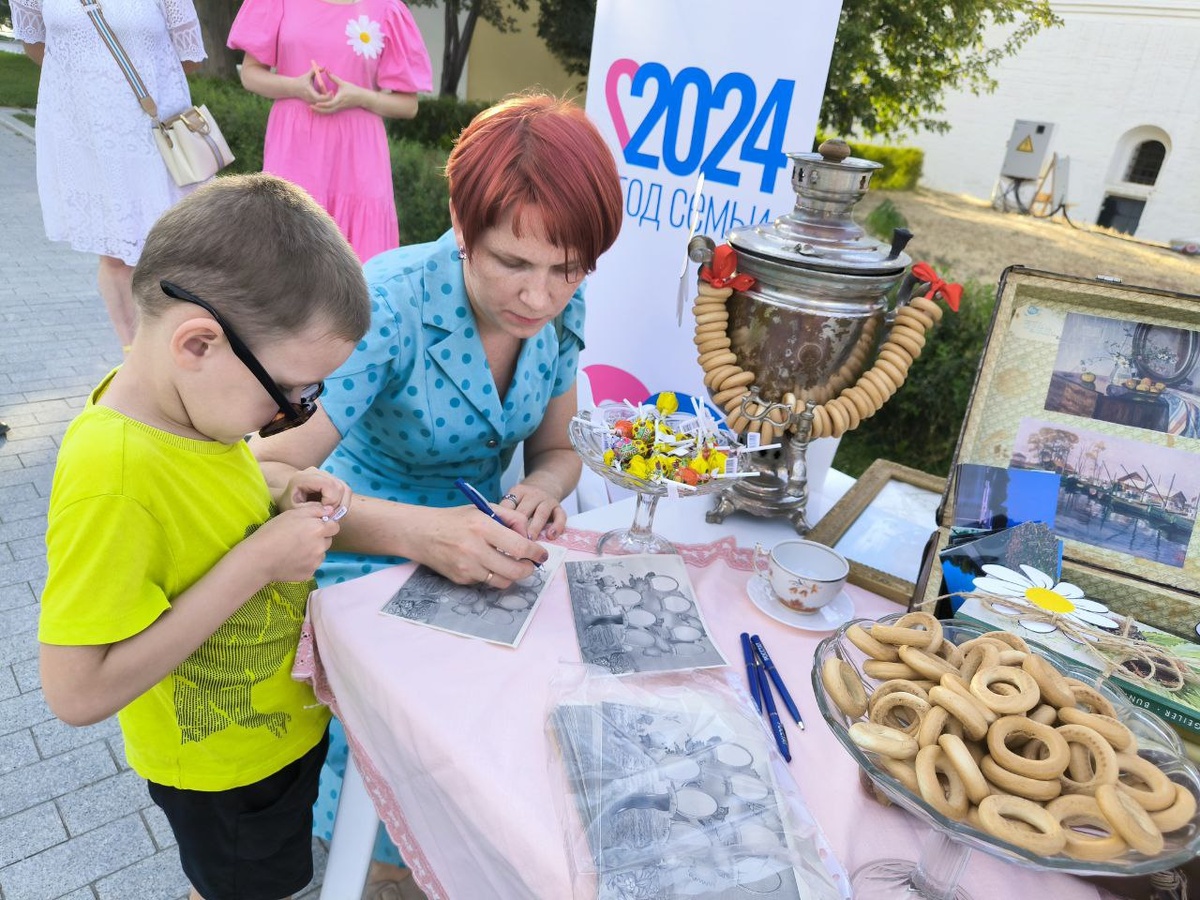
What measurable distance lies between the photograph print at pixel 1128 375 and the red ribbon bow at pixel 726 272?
56cm

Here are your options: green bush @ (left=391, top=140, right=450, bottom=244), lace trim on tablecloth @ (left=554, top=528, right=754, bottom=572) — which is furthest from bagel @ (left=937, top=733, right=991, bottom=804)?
green bush @ (left=391, top=140, right=450, bottom=244)

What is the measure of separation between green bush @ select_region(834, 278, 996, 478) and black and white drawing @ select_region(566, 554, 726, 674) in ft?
10.7

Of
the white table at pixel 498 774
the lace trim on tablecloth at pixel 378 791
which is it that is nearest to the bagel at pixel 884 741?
the white table at pixel 498 774

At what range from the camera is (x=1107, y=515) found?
1261 mm

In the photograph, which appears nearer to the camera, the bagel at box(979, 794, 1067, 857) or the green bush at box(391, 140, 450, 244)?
the bagel at box(979, 794, 1067, 857)

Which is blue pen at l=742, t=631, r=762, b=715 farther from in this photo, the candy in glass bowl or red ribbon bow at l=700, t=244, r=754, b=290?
red ribbon bow at l=700, t=244, r=754, b=290

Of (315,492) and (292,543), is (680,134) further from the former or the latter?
(292,543)

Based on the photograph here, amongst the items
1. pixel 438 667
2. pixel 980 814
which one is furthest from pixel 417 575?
pixel 980 814

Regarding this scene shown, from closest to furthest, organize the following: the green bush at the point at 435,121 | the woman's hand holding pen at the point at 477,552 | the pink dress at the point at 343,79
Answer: the woman's hand holding pen at the point at 477,552 → the pink dress at the point at 343,79 → the green bush at the point at 435,121

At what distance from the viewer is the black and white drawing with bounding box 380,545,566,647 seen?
1.09m

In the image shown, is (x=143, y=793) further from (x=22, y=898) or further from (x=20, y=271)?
(x=20, y=271)

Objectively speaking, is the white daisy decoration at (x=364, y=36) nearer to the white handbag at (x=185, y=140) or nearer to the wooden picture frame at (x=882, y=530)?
the white handbag at (x=185, y=140)

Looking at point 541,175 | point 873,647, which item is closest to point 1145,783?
point 873,647

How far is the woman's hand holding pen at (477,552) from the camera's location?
3.86ft
